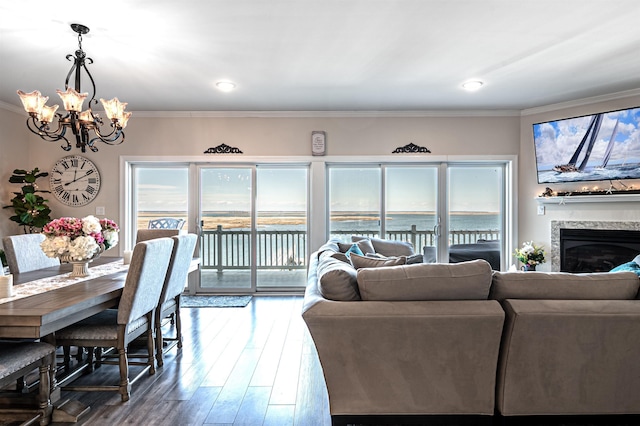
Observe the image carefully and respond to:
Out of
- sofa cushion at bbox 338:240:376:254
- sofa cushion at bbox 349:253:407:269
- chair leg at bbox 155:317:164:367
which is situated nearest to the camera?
sofa cushion at bbox 349:253:407:269

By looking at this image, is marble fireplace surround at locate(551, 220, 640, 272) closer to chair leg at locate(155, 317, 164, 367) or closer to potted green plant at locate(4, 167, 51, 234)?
chair leg at locate(155, 317, 164, 367)

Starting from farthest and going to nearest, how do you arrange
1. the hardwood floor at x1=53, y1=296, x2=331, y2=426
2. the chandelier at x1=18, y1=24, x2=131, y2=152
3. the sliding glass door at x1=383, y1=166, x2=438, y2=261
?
1. the sliding glass door at x1=383, y1=166, x2=438, y2=261
2. the chandelier at x1=18, y1=24, x2=131, y2=152
3. the hardwood floor at x1=53, y1=296, x2=331, y2=426

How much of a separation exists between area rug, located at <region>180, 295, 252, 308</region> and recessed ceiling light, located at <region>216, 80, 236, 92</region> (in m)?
2.51

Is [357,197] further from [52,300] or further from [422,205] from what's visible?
[52,300]

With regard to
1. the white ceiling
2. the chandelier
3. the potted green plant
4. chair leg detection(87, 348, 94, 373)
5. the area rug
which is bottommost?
the area rug

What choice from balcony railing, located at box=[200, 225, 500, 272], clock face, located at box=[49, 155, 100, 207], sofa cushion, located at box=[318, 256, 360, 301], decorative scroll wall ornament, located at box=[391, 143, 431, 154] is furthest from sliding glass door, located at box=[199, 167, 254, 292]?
sofa cushion, located at box=[318, 256, 360, 301]

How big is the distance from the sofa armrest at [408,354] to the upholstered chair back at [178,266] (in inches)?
56.4

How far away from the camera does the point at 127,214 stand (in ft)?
17.0

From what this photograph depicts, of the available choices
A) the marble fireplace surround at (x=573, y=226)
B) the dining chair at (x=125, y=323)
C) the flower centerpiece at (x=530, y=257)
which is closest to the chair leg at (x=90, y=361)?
the dining chair at (x=125, y=323)

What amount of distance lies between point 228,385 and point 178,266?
1000 millimetres

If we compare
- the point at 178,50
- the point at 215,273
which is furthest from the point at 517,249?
the point at 178,50

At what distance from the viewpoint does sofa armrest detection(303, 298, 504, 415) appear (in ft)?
6.24

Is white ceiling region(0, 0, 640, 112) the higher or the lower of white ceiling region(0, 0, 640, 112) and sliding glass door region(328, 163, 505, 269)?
the higher

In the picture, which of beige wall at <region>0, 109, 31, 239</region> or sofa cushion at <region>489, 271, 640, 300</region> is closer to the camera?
sofa cushion at <region>489, 271, 640, 300</region>
